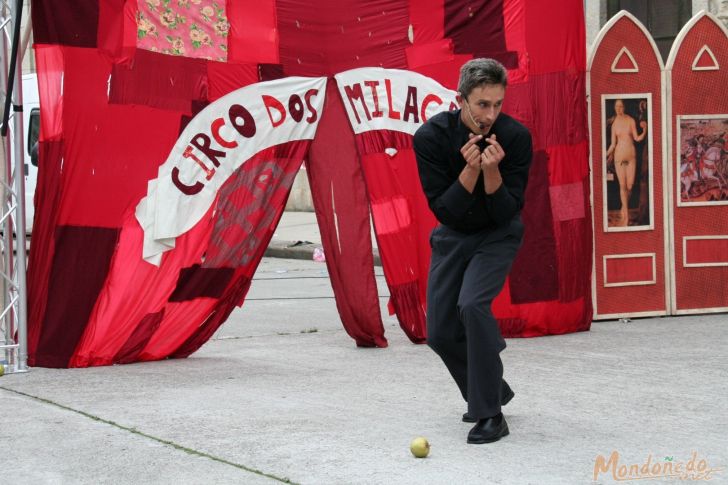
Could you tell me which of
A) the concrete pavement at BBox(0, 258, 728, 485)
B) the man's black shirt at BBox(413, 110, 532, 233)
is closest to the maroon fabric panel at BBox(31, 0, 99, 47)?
the concrete pavement at BBox(0, 258, 728, 485)

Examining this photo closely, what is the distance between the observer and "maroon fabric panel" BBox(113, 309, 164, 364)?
7594mm

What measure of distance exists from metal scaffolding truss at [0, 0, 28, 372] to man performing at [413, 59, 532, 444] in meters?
2.81

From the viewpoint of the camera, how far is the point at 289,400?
6.33 m

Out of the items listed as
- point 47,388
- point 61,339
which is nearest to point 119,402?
point 47,388

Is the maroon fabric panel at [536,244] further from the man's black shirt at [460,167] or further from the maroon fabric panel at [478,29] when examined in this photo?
the man's black shirt at [460,167]

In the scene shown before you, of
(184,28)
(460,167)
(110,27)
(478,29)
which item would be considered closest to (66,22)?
(110,27)

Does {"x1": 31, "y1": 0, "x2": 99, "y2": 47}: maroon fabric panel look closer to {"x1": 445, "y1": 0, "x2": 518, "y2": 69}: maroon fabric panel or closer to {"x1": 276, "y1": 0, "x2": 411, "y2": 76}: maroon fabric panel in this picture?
{"x1": 276, "y1": 0, "x2": 411, "y2": 76}: maroon fabric panel

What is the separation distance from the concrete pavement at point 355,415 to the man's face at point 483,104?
4.62 ft

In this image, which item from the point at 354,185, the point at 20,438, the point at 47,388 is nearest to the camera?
the point at 20,438

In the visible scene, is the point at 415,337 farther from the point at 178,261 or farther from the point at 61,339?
the point at 61,339

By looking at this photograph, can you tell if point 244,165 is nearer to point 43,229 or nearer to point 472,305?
point 43,229

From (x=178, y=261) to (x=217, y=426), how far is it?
2.25 metres

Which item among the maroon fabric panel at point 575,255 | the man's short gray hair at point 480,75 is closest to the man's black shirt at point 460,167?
the man's short gray hair at point 480,75

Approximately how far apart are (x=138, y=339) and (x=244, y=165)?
135 centimetres
